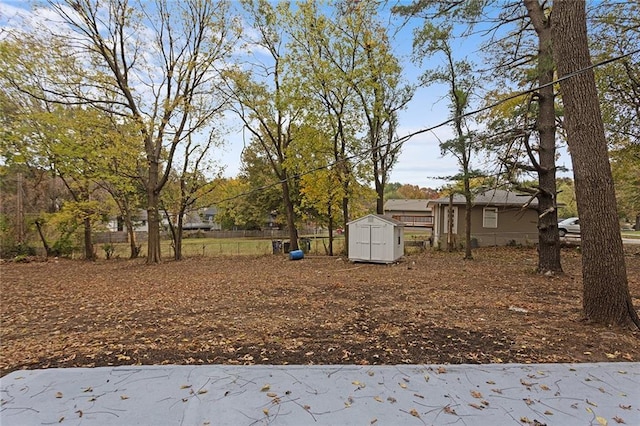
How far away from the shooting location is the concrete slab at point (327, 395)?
228 centimetres

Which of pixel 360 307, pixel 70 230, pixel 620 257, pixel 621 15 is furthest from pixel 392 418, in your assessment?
pixel 70 230

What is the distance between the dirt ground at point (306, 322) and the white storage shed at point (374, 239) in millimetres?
2884

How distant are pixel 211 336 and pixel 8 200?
1630 cm

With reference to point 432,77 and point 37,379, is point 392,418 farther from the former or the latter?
point 432,77

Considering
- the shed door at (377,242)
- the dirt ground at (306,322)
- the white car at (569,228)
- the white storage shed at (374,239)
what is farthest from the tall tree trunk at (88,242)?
the white car at (569,228)

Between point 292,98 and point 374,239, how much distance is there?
22.6 feet

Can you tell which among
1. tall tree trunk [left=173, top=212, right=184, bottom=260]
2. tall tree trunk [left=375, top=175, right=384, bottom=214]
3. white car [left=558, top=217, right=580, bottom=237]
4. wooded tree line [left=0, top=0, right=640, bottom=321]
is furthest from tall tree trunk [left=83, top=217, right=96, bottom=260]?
white car [left=558, top=217, right=580, bottom=237]

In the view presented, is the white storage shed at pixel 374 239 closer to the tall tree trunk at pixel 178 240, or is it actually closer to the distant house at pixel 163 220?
the tall tree trunk at pixel 178 240

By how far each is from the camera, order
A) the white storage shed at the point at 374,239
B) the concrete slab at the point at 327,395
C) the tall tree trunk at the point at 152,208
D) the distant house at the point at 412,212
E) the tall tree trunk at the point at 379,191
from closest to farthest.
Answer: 1. the concrete slab at the point at 327,395
2. the white storage shed at the point at 374,239
3. the tall tree trunk at the point at 152,208
4. the tall tree trunk at the point at 379,191
5. the distant house at the point at 412,212

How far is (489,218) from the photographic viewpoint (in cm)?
1773

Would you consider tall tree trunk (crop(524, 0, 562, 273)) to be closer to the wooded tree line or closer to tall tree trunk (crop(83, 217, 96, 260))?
the wooded tree line

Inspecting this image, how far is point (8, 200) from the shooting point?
14.3 m

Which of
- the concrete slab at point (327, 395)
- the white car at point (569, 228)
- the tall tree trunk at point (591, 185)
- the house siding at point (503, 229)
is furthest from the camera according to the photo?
the white car at point (569, 228)

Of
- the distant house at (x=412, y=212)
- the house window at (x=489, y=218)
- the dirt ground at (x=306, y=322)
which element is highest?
the distant house at (x=412, y=212)
